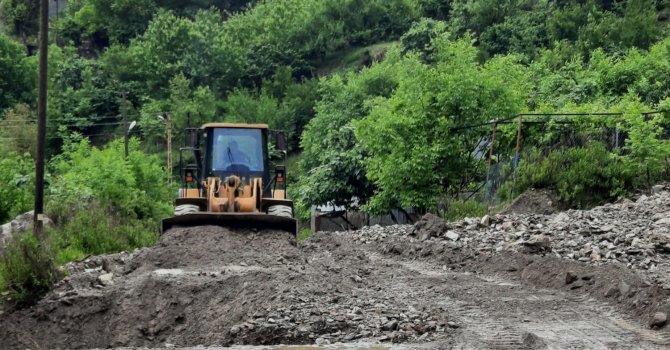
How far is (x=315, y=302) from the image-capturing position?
1095cm

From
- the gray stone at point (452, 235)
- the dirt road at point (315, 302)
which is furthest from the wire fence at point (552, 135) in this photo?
the dirt road at point (315, 302)

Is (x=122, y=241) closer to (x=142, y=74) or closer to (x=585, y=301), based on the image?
(x=585, y=301)

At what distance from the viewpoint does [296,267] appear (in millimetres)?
13930

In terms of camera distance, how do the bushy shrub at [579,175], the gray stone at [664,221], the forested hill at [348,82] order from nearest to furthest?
the gray stone at [664,221] → the bushy shrub at [579,175] → the forested hill at [348,82]

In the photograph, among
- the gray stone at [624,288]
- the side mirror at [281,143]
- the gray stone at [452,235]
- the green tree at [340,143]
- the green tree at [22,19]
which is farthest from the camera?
the green tree at [22,19]

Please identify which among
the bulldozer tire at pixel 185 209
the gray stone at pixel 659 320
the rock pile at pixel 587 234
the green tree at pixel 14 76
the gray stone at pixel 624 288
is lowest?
the gray stone at pixel 659 320

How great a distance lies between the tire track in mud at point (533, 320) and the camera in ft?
30.0

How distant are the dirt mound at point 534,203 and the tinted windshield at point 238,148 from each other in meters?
7.04

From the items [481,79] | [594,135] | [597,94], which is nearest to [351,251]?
[594,135]

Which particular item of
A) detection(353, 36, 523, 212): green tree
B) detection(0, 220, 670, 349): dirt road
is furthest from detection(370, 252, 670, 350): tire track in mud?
detection(353, 36, 523, 212): green tree

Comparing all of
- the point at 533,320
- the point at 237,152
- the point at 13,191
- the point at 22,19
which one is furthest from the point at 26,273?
the point at 22,19

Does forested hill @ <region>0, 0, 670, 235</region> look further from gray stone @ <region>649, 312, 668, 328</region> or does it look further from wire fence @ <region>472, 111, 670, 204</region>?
gray stone @ <region>649, 312, 668, 328</region>

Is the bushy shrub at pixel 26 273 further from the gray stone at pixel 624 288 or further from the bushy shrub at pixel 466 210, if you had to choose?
the bushy shrub at pixel 466 210

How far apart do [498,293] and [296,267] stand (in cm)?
326
